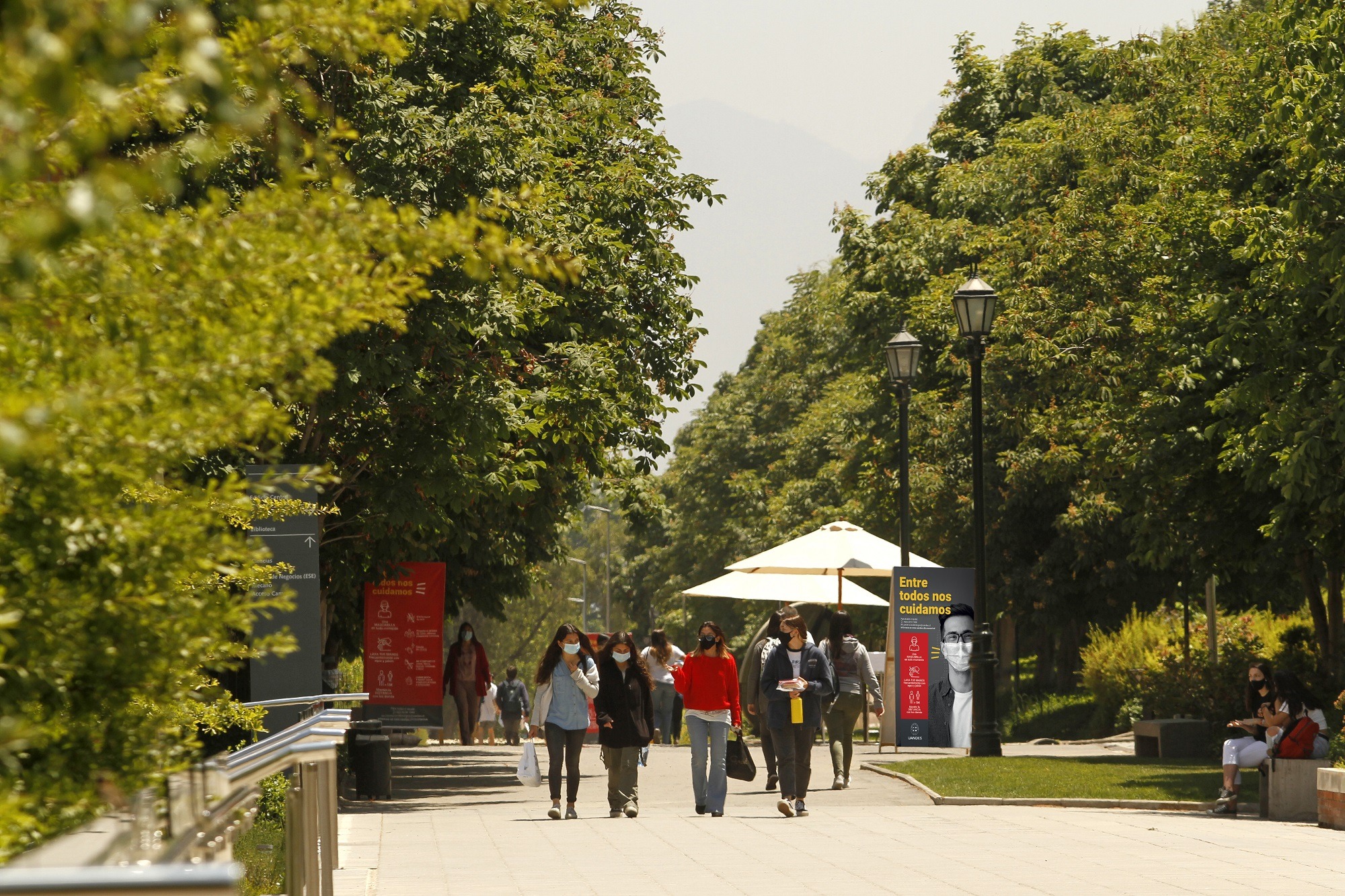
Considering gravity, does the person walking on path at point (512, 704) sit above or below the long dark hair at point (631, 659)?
below

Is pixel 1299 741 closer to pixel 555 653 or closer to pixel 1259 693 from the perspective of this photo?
pixel 1259 693

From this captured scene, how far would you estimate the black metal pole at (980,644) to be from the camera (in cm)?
2100

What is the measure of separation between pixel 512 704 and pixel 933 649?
18.5 metres

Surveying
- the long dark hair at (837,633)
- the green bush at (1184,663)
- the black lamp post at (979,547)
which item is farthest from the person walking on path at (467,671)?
the green bush at (1184,663)

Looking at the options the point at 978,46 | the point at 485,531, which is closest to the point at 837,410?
the point at 978,46

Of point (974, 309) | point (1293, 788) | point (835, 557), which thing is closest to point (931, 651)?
point (835, 557)

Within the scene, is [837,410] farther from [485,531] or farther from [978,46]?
[485,531]

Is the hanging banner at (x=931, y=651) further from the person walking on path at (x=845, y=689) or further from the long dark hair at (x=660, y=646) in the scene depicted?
the long dark hair at (x=660, y=646)

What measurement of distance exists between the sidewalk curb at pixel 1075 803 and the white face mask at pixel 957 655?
5.47 metres

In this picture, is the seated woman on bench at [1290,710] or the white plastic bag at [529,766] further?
the white plastic bag at [529,766]

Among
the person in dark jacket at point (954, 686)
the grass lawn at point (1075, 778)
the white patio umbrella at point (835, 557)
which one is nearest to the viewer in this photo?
the grass lawn at point (1075, 778)

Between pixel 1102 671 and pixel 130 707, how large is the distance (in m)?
27.3

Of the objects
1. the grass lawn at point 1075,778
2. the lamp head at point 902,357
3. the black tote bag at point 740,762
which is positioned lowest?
the grass lawn at point 1075,778

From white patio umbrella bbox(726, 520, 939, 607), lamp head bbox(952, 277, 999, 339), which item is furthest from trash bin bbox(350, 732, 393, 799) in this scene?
lamp head bbox(952, 277, 999, 339)
